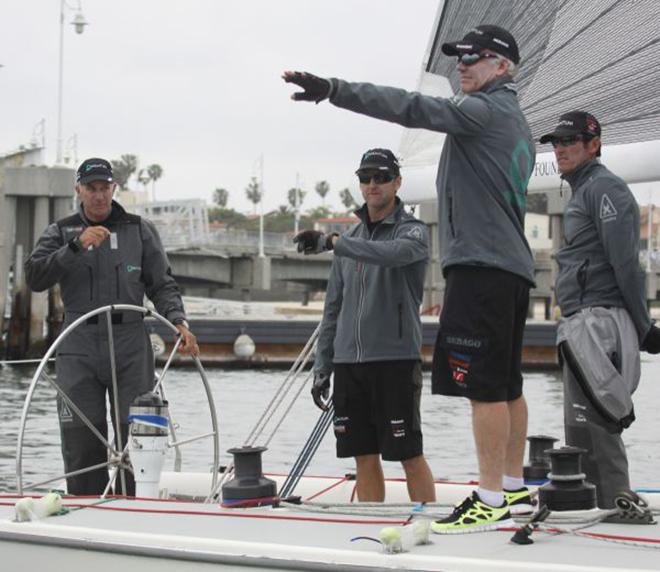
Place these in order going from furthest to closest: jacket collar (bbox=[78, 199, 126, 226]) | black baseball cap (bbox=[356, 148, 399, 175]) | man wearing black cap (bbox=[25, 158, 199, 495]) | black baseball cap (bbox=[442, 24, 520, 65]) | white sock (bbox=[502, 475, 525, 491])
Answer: jacket collar (bbox=[78, 199, 126, 226]) → man wearing black cap (bbox=[25, 158, 199, 495]) → black baseball cap (bbox=[356, 148, 399, 175]) → white sock (bbox=[502, 475, 525, 491]) → black baseball cap (bbox=[442, 24, 520, 65])

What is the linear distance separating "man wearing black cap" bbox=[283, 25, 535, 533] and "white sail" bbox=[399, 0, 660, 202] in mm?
1187

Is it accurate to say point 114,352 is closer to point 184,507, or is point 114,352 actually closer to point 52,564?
point 184,507

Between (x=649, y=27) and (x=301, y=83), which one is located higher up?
(x=649, y=27)

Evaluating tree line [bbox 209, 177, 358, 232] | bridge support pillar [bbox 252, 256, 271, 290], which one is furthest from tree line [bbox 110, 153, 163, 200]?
bridge support pillar [bbox 252, 256, 271, 290]

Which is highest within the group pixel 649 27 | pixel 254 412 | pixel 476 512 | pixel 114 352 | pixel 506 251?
pixel 649 27

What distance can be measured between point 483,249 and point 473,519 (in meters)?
0.95

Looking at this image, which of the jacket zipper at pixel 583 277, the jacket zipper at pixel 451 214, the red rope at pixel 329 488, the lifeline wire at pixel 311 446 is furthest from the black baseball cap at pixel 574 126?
the red rope at pixel 329 488

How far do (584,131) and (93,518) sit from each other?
2.44 meters

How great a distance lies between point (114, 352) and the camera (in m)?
6.53

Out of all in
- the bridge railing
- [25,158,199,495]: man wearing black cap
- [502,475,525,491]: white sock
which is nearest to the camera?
[502,475,525,491]: white sock

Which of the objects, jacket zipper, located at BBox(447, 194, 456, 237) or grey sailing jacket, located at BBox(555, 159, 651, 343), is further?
grey sailing jacket, located at BBox(555, 159, 651, 343)

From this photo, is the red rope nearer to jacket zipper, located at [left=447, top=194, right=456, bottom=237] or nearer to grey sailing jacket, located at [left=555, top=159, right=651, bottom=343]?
grey sailing jacket, located at [left=555, top=159, right=651, bottom=343]

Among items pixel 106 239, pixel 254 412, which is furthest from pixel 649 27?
pixel 254 412

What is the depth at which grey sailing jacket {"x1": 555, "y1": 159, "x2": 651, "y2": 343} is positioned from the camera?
512 centimetres
